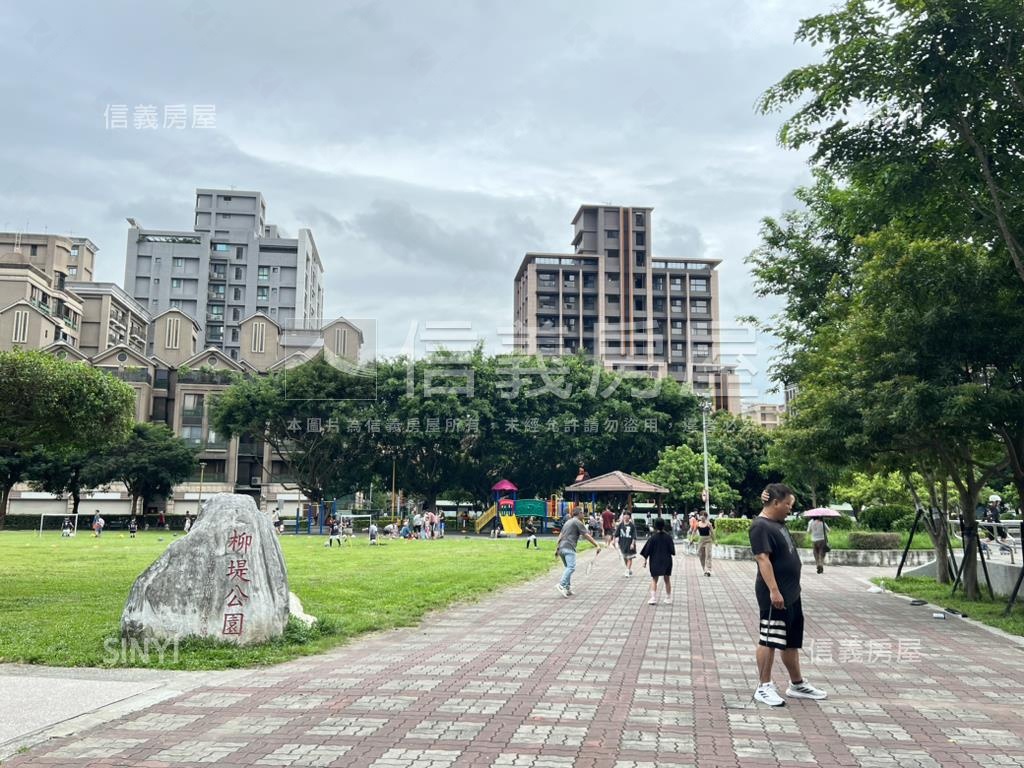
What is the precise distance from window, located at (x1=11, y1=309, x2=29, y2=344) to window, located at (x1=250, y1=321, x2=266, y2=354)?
54.9 ft

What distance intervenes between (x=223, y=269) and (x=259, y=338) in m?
22.1

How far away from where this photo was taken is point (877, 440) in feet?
45.2

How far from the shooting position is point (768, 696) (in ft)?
21.1

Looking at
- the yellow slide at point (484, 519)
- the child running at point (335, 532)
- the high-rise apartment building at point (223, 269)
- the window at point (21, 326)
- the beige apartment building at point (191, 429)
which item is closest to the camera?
the child running at point (335, 532)

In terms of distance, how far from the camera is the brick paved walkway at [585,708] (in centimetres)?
511

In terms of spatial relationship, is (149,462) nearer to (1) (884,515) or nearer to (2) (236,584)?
(1) (884,515)

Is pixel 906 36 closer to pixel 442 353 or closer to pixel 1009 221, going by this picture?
pixel 1009 221

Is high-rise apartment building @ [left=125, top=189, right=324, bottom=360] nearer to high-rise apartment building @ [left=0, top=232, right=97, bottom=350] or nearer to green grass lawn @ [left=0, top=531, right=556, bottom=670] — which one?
high-rise apartment building @ [left=0, top=232, right=97, bottom=350]

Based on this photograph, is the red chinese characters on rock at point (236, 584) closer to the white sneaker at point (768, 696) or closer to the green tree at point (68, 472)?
the white sneaker at point (768, 696)

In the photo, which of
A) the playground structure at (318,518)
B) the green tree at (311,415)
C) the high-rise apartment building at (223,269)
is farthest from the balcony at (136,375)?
the high-rise apartment building at (223,269)

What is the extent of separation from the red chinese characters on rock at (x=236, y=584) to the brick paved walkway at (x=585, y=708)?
92cm

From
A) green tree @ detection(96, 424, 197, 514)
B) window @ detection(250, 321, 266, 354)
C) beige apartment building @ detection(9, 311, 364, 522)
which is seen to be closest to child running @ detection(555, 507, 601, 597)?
green tree @ detection(96, 424, 197, 514)

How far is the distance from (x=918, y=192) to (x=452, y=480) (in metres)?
39.7

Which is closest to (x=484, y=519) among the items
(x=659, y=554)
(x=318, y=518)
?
(x=318, y=518)
